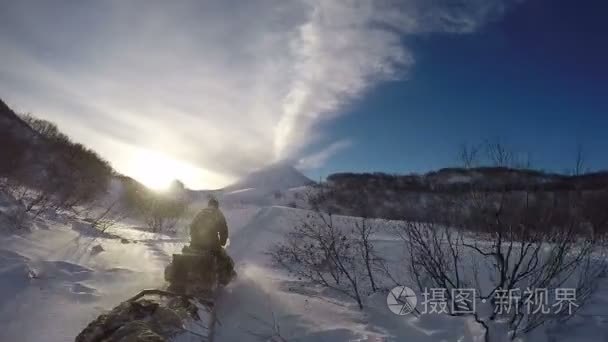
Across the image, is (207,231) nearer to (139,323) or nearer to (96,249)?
(96,249)

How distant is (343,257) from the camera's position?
1202cm

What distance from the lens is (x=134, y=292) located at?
7.29 metres

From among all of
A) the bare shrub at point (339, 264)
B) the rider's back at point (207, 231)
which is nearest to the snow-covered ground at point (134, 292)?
the bare shrub at point (339, 264)

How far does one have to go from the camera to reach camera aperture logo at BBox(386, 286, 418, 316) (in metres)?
7.64

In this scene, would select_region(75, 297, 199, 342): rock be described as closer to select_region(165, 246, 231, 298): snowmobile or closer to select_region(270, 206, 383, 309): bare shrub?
select_region(165, 246, 231, 298): snowmobile

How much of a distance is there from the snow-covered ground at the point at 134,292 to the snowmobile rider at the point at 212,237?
0.42 meters

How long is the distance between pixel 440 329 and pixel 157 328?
4.82m

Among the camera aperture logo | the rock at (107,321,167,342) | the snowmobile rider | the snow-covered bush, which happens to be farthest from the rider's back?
the rock at (107,321,167,342)

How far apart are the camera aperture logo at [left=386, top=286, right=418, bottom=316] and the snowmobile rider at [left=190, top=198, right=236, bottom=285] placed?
367cm

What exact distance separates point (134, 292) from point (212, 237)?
203cm

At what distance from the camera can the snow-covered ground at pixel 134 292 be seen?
5562 millimetres

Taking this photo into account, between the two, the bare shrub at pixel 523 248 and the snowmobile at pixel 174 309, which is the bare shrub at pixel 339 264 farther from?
the snowmobile at pixel 174 309

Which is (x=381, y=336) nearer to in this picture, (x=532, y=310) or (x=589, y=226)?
(x=532, y=310)

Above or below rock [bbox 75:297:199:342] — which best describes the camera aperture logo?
below
